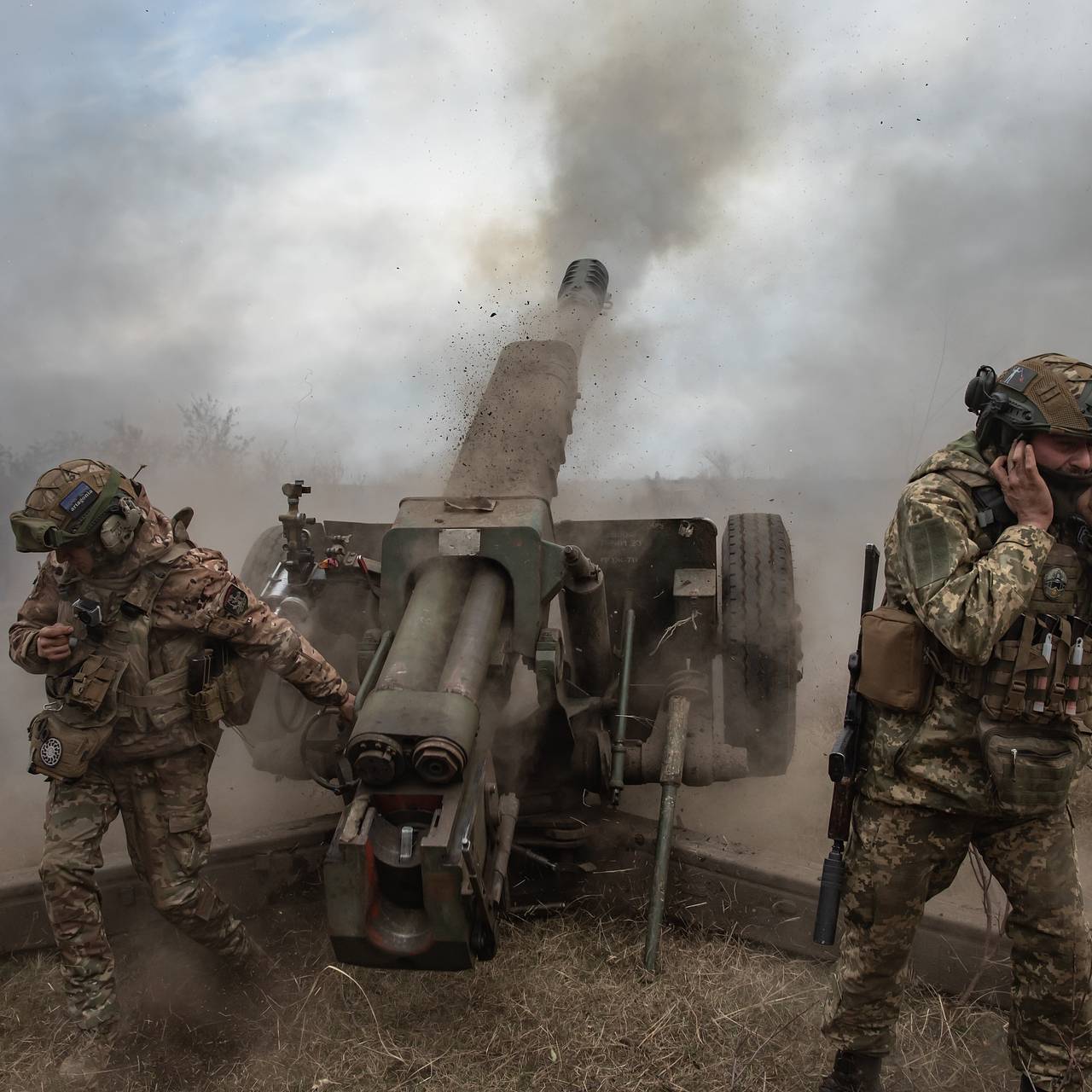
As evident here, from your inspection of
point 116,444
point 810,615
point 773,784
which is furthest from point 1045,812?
point 116,444

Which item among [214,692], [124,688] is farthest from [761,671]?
[124,688]

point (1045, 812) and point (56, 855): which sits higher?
point (1045, 812)

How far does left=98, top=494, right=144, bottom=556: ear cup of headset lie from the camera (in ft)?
10.4

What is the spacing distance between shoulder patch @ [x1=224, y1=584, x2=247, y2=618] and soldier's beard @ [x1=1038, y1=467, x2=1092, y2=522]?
2.48 metres

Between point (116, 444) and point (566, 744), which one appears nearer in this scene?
point (566, 744)

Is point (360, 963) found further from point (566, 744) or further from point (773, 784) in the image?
point (773, 784)

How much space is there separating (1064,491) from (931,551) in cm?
39

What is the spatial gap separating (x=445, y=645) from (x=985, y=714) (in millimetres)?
1643

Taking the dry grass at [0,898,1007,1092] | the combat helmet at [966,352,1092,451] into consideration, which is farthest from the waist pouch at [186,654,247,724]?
the combat helmet at [966,352,1092,451]

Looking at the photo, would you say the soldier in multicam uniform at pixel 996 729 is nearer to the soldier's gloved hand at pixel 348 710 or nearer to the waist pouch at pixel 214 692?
the soldier's gloved hand at pixel 348 710

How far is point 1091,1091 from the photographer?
2.71m

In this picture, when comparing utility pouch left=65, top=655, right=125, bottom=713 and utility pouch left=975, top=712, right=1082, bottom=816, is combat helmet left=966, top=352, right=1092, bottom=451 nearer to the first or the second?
utility pouch left=975, top=712, right=1082, bottom=816

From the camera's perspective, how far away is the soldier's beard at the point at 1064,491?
2.42 metres

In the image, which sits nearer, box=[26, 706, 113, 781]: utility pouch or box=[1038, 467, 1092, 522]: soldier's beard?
box=[1038, 467, 1092, 522]: soldier's beard
